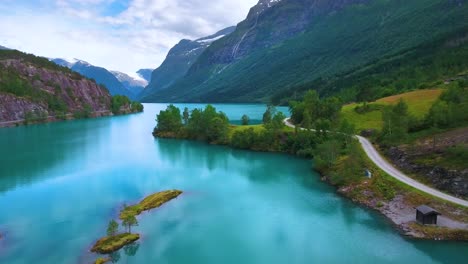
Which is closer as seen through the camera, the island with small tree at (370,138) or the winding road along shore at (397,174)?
the winding road along shore at (397,174)

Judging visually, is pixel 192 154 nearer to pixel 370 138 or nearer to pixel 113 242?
pixel 370 138

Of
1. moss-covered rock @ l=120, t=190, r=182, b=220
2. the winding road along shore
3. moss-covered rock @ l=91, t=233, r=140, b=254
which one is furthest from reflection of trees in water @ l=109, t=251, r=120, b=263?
the winding road along shore

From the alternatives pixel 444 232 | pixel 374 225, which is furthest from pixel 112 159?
pixel 444 232

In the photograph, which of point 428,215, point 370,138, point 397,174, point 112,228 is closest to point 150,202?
point 112,228

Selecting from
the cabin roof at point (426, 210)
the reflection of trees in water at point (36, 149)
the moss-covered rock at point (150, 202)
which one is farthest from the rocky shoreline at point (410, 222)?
the reflection of trees in water at point (36, 149)

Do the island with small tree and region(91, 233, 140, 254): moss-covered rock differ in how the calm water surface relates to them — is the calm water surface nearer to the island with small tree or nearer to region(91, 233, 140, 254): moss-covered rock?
region(91, 233, 140, 254): moss-covered rock

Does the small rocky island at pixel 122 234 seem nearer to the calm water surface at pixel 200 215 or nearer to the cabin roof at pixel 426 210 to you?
the calm water surface at pixel 200 215
